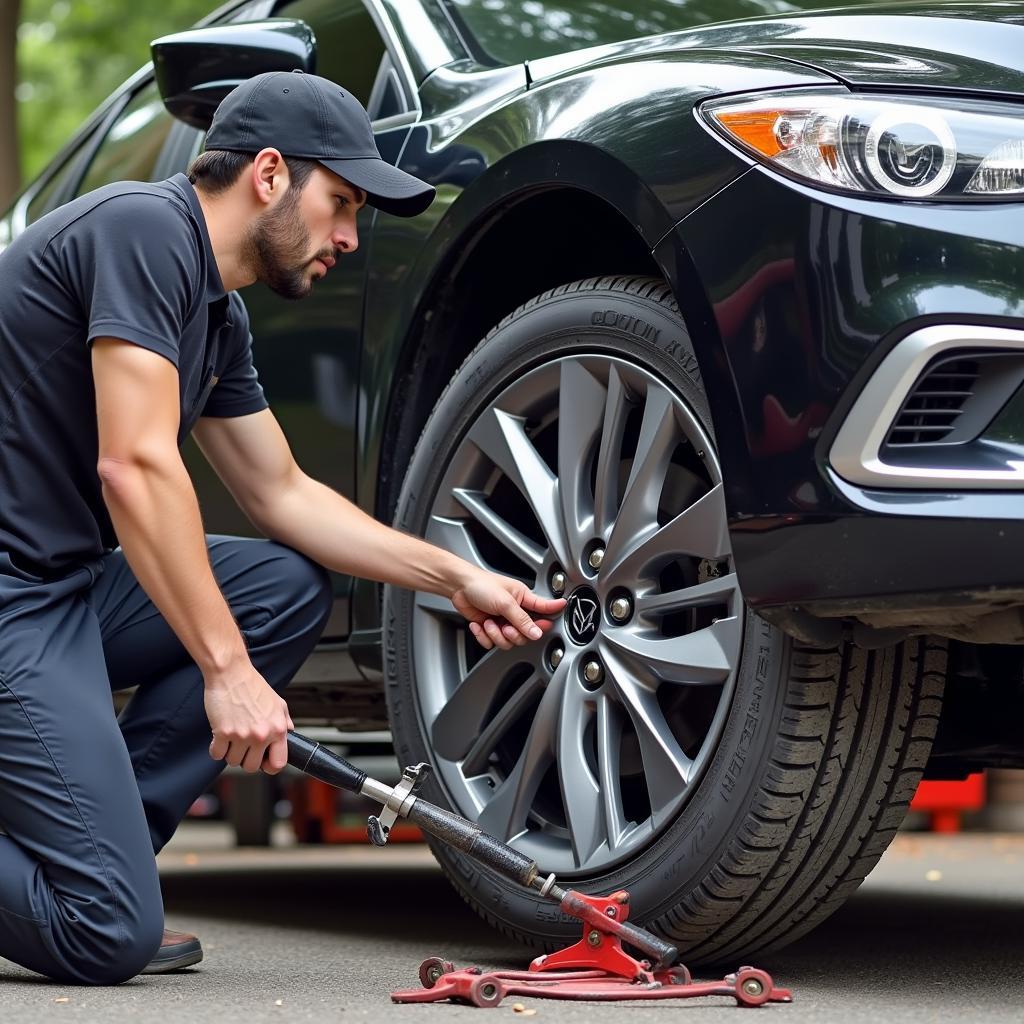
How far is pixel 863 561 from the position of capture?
81.2 inches

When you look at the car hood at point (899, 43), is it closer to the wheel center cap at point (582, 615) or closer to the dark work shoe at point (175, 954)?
the wheel center cap at point (582, 615)

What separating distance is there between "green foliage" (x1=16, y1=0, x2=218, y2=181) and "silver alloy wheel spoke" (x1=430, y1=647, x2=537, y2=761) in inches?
357

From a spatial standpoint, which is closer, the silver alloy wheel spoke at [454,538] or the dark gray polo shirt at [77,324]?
the dark gray polo shirt at [77,324]

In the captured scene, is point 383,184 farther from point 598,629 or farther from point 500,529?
point 598,629

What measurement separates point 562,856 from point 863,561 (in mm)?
715

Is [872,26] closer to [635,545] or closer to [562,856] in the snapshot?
[635,545]

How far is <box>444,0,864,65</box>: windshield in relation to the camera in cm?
336

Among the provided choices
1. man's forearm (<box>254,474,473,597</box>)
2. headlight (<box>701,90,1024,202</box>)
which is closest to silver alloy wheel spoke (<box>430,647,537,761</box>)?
man's forearm (<box>254,474,473,597</box>)

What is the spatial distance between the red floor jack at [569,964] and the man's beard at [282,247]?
0.80 meters

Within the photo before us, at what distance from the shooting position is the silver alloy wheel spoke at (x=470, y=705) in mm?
2666

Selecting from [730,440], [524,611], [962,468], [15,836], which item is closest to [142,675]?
[15,836]

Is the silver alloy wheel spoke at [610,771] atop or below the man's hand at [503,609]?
below

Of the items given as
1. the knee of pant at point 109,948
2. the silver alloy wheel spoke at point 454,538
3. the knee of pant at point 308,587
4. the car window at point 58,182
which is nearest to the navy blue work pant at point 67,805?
the knee of pant at point 109,948

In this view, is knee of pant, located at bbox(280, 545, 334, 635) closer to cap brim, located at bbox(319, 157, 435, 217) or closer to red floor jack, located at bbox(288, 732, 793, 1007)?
red floor jack, located at bbox(288, 732, 793, 1007)
